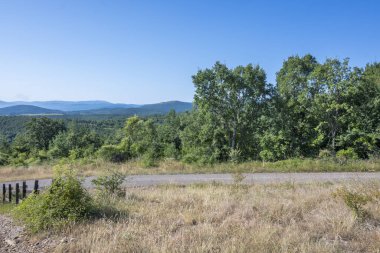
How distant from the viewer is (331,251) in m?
4.97

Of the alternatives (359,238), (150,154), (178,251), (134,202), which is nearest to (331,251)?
(359,238)

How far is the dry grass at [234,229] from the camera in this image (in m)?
5.29

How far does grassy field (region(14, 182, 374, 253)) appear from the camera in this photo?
5289 mm

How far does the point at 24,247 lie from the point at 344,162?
61.7 ft

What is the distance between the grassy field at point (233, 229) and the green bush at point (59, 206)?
43 cm

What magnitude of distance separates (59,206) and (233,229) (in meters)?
3.85

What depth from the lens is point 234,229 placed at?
6.21m

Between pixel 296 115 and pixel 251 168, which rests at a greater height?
pixel 296 115

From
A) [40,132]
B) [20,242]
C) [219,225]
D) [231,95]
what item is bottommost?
[40,132]

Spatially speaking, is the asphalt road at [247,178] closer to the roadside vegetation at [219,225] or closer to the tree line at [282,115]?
the roadside vegetation at [219,225]

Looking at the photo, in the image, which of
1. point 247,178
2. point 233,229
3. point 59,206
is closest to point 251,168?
point 247,178

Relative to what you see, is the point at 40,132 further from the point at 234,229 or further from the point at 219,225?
the point at 234,229

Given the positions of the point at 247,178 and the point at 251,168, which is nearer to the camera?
the point at 247,178

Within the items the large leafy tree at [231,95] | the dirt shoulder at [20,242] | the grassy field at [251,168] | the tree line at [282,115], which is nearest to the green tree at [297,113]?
the tree line at [282,115]
